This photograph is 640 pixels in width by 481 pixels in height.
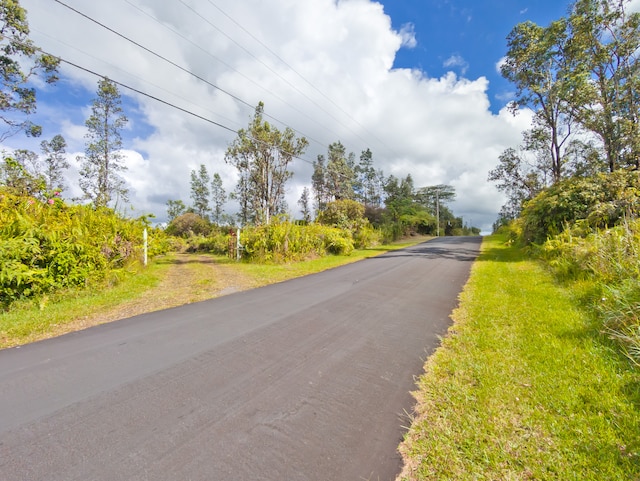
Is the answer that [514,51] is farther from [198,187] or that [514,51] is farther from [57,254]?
[198,187]

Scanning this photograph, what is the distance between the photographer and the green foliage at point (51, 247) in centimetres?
468

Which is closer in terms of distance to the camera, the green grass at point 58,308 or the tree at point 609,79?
the green grass at point 58,308

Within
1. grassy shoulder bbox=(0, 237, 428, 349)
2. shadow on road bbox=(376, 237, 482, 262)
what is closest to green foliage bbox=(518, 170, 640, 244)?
shadow on road bbox=(376, 237, 482, 262)

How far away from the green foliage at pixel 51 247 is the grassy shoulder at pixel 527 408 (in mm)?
6568

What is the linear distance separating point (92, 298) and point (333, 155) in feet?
128

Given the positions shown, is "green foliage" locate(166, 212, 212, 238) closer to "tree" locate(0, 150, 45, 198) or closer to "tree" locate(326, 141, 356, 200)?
"tree" locate(326, 141, 356, 200)

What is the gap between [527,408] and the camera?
2.14m

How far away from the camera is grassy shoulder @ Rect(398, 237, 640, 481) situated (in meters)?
1.65

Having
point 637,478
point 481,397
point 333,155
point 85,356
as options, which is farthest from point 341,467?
point 333,155

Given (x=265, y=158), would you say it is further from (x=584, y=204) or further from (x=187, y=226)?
(x=584, y=204)

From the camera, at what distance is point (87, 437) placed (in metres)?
1.93

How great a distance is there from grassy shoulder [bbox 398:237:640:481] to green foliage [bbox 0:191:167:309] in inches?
259

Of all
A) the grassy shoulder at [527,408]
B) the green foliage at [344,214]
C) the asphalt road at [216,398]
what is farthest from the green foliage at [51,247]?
the green foliage at [344,214]

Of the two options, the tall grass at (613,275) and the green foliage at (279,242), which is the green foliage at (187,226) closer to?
the green foliage at (279,242)
